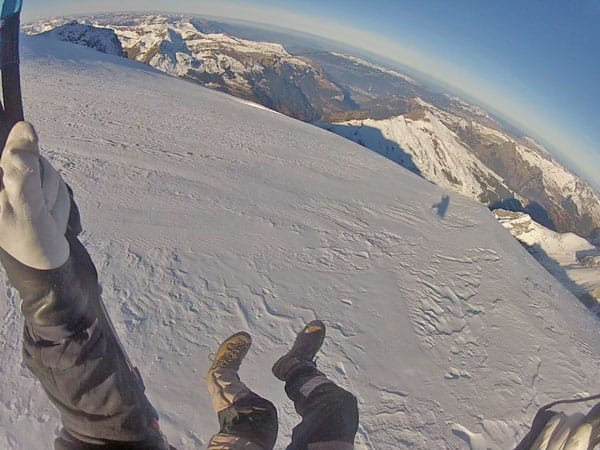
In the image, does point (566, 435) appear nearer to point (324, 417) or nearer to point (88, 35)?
point (324, 417)

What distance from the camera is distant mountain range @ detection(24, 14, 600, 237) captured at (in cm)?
4709

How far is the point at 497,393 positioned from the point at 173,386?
118 inches

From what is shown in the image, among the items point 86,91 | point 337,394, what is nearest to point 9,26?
point 337,394

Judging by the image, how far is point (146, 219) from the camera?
4.73 m

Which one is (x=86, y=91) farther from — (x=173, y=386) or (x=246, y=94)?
(x=246, y=94)

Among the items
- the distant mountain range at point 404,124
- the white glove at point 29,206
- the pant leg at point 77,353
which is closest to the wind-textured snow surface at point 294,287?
the pant leg at point 77,353

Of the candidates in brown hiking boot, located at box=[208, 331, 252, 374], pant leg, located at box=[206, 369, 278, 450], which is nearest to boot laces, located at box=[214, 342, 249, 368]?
brown hiking boot, located at box=[208, 331, 252, 374]

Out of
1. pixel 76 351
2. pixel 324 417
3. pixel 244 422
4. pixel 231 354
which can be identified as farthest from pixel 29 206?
pixel 231 354

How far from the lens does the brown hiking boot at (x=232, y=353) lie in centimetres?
287

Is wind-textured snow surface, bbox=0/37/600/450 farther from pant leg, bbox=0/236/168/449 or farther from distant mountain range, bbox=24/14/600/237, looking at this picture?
distant mountain range, bbox=24/14/600/237

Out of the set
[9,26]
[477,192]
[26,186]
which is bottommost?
[477,192]

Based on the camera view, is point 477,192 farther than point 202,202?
Yes

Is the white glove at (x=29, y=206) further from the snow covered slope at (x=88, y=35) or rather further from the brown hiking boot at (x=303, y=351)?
the snow covered slope at (x=88, y=35)

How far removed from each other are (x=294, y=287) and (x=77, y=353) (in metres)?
3.19
